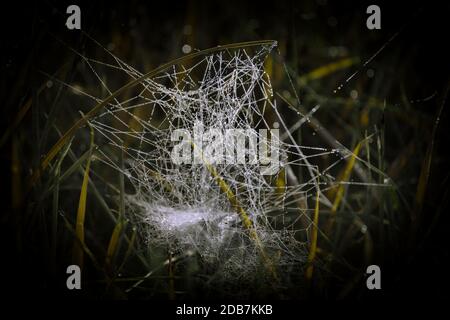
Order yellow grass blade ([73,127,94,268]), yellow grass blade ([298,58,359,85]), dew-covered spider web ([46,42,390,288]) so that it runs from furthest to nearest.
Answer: yellow grass blade ([298,58,359,85]) → dew-covered spider web ([46,42,390,288]) → yellow grass blade ([73,127,94,268])

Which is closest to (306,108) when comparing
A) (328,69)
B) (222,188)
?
(328,69)

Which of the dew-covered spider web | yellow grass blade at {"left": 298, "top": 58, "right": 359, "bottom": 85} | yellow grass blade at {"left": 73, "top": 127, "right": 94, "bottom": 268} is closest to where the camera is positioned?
yellow grass blade at {"left": 73, "top": 127, "right": 94, "bottom": 268}

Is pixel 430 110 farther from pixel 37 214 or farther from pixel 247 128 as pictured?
pixel 37 214

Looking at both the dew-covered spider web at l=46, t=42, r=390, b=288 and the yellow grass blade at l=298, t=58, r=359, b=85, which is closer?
the dew-covered spider web at l=46, t=42, r=390, b=288

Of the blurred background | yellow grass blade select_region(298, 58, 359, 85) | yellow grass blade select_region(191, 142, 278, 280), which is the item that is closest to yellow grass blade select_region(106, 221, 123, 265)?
the blurred background

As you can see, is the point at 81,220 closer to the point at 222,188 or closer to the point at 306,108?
the point at 222,188

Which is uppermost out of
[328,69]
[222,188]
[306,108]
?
[328,69]

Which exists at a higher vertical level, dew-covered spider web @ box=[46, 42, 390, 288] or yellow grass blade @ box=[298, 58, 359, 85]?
yellow grass blade @ box=[298, 58, 359, 85]

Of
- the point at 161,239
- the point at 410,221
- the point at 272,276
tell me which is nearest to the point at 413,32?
the point at 410,221

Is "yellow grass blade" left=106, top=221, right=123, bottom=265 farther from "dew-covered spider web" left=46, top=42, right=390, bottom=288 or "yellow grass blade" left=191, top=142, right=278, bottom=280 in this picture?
"yellow grass blade" left=191, top=142, right=278, bottom=280

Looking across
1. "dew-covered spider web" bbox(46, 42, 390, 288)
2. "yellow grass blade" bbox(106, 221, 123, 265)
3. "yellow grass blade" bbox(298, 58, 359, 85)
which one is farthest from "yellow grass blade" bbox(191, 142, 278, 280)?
"yellow grass blade" bbox(298, 58, 359, 85)
